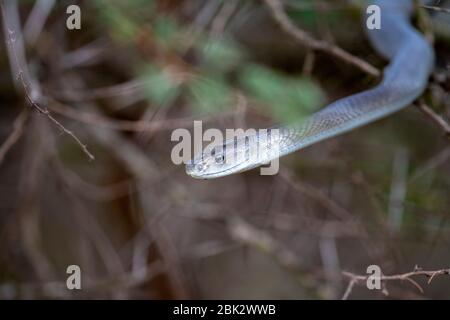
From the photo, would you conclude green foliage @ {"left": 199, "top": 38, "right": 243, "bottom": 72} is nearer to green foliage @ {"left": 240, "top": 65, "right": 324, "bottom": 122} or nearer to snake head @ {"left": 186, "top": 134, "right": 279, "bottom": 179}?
green foliage @ {"left": 240, "top": 65, "right": 324, "bottom": 122}

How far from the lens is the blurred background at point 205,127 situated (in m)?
3.11

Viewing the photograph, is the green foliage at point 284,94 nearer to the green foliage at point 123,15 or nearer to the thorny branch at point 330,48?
the thorny branch at point 330,48

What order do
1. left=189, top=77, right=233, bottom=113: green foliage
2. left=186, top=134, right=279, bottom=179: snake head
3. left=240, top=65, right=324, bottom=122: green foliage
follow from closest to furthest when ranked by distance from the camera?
1. left=186, top=134, right=279, bottom=179: snake head
2. left=240, top=65, right=324, bottom=122: green foliage
3. left=189, top=77, right=233, bottom=113: green foliage

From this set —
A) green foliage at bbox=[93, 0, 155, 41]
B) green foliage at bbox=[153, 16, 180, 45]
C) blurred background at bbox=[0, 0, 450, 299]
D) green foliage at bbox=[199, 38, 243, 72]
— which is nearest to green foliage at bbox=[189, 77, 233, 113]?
blurred background at bbox=[0, 0, 450, 299]

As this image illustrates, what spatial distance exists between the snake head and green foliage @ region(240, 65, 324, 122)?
0.33 metres

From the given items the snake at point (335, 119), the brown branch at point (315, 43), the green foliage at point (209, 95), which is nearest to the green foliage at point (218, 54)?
the green foliage at point (209, 95)

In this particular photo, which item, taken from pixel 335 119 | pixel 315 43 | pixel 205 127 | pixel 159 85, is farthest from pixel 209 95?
pixel 205 127

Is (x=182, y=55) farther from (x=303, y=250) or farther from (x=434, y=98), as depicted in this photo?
(x=303, y=250)

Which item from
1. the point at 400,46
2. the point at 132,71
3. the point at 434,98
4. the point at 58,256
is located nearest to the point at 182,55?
the point at 132,71

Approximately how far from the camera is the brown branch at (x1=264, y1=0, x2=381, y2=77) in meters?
2.62

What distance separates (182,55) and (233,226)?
3.56ft

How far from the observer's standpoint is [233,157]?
2.44 m

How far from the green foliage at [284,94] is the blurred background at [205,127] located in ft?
0.03
